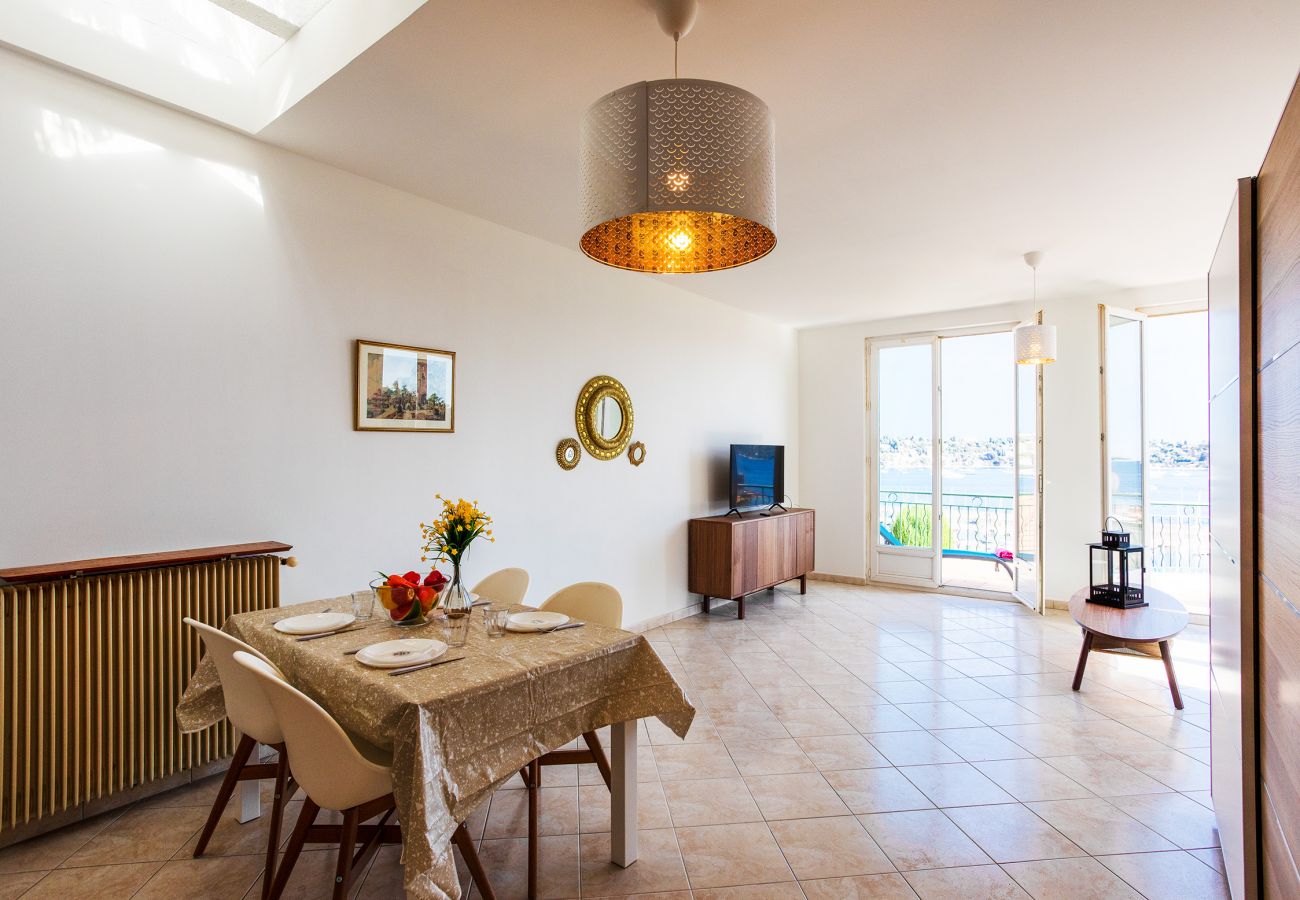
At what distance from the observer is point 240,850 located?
2.18m

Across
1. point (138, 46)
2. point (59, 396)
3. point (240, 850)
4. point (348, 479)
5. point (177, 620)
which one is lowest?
point (240, 850)

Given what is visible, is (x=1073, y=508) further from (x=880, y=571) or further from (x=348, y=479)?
(x=348, y=479)

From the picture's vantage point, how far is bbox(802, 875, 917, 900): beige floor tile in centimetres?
198

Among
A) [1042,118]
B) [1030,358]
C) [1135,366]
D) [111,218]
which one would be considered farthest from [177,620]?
[1135,366]

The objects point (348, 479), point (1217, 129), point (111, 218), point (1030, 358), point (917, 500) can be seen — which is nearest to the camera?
point (111, 218)

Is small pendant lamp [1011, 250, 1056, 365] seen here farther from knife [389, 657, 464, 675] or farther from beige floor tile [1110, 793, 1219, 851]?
knife [389, 657, 464, 675]

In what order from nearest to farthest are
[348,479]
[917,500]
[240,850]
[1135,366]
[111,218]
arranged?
[240,850] → [111,218] → [348,479] → [1135,366] → [917,500]

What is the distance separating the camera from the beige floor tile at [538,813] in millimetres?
2320

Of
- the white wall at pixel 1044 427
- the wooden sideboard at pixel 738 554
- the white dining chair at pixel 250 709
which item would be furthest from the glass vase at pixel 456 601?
the white wall at pixel 1044 427

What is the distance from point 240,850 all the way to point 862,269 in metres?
4.83

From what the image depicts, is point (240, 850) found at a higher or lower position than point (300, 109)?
lower

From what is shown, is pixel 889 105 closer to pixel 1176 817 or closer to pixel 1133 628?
pixel 1176 817

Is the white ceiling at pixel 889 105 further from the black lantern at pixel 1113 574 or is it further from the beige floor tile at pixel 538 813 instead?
the beige floor tile at pixel 538 813

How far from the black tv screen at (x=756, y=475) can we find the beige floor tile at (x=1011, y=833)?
3.35m
